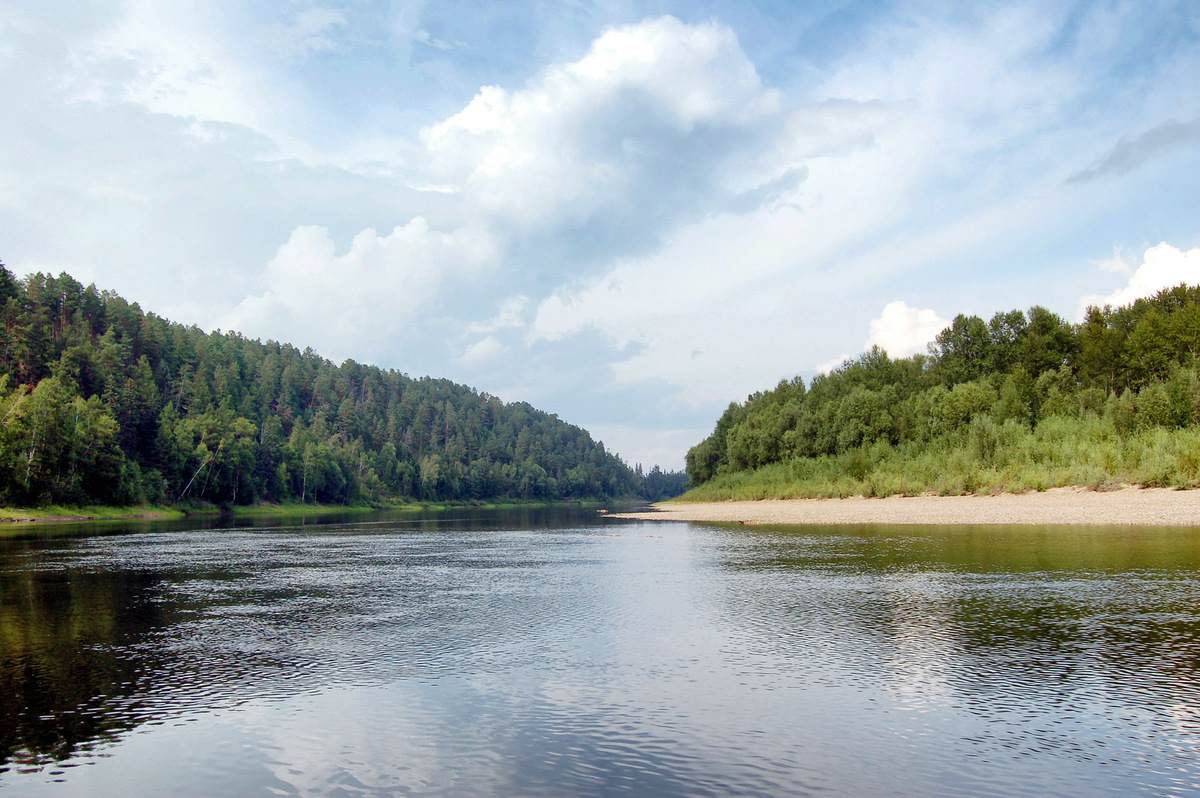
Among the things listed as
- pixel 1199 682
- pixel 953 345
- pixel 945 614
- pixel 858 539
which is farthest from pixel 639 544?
pixel 953 345

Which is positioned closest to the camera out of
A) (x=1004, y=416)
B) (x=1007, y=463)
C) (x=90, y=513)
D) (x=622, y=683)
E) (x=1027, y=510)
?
(x=622, y=683)

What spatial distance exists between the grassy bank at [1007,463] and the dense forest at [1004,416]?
6.3 inches

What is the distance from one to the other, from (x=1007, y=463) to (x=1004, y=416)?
22338 millimetres

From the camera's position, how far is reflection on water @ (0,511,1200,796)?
11.8 meters

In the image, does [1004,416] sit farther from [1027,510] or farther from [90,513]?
[90,513]

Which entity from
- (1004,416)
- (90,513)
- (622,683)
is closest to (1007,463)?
(1004,416)

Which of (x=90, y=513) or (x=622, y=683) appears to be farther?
(x=90, y=513)

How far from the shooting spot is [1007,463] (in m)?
83.9

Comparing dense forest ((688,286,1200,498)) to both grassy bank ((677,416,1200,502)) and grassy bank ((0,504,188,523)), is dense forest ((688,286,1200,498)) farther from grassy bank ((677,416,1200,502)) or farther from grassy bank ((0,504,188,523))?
grassy bank ((0,504,188,523))

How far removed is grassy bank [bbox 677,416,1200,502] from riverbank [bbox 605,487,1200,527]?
4.88ft

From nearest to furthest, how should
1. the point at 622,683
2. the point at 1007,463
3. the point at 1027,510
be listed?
the point at 622,683 → the point at 1027,510 → the point at 1007,463

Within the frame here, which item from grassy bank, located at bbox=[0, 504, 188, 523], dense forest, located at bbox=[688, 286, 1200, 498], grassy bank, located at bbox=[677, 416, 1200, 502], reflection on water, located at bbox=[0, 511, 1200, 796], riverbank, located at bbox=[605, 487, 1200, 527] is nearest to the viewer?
reflection on water, located at bbox=[0, 511, 1200, 796]

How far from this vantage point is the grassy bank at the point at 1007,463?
217 feet

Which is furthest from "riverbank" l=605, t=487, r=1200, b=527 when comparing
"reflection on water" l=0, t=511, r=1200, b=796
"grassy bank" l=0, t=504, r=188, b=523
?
"grassy bank" l=0, t=504, r=188, b=523
